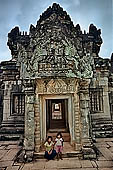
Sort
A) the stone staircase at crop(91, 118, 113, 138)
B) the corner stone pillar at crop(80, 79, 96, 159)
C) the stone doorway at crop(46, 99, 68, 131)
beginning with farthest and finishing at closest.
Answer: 1. the stone doorway at crop(46, 99, 68, 131)
2. the stone staircase at crop(91, 118, 113, 138)
3. the corner stone pillar at crop(80, 79, 96, 159)

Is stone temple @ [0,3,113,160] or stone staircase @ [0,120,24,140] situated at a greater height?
stone temple @ [0,3,113,160]

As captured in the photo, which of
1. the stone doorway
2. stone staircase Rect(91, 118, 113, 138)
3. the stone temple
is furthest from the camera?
the stone doorway

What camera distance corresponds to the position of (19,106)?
9.34 meters

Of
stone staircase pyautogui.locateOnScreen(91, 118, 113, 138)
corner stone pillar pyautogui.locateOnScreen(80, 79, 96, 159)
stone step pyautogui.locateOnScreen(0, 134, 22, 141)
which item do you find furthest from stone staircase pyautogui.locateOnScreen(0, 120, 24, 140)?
stone staircase pyautogui.locateOnScreen(91, 118, 113, 138)

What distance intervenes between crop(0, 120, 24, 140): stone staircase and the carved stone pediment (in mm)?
4001

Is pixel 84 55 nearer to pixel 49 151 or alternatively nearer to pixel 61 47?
pixel 61 47

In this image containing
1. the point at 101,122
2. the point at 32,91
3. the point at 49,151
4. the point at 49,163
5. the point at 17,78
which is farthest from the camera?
the point at 17,78

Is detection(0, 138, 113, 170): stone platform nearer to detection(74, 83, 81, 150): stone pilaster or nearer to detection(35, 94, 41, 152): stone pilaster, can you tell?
detection(35, 94, 41, 152): stone pilaster

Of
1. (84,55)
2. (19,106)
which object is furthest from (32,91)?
(19,106)

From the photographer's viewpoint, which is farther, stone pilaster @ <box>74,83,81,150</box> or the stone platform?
stone pilaster @ <box>74,83,81,150</box>

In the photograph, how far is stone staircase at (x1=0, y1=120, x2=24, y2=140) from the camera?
835 cm

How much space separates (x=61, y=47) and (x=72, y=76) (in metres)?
1.22

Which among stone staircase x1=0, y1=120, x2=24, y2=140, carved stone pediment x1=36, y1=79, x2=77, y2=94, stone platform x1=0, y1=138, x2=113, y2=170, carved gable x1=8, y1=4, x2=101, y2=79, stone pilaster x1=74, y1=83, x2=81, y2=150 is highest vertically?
carved gable x1=8, y1=4, x2=101, y2=79

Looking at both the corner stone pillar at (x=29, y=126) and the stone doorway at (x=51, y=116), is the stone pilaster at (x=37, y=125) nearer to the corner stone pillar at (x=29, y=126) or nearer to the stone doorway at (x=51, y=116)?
the corner stone pillar at (x=29, y=126)
